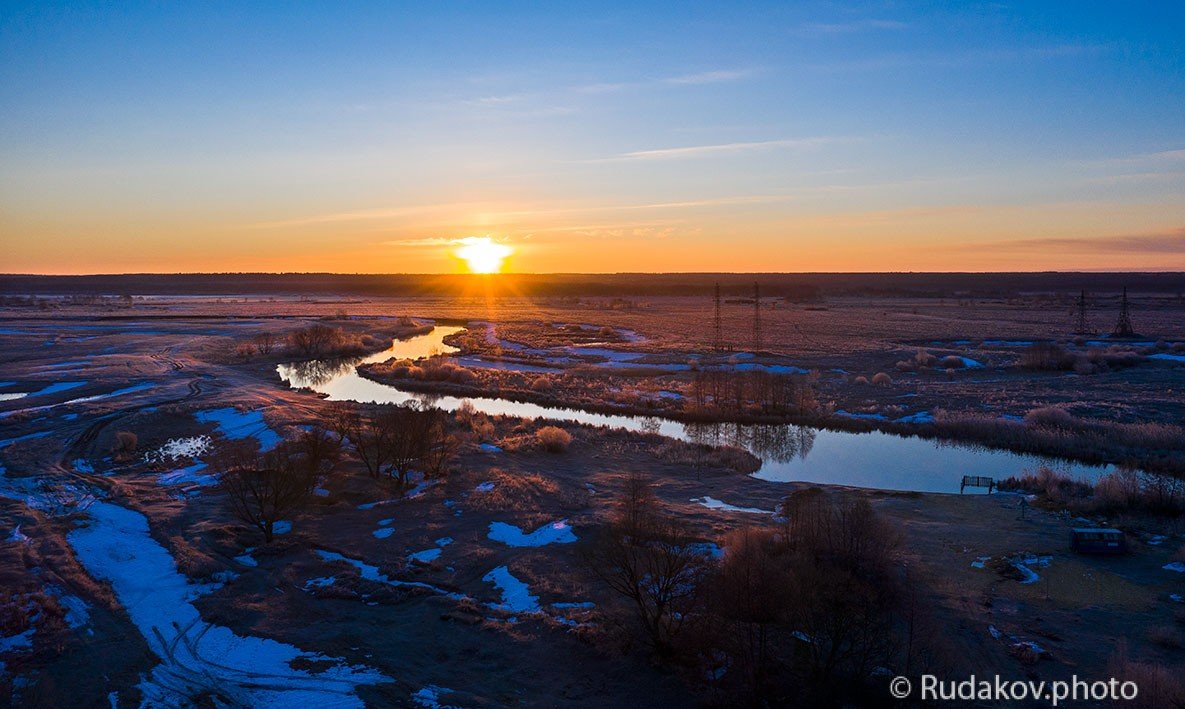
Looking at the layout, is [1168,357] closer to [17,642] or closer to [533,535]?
[533,535]

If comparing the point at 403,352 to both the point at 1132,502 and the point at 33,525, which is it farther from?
the point at 1132,502

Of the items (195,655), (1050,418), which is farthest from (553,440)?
(1050,418)

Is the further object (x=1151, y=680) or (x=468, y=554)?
(x=468, y=554)

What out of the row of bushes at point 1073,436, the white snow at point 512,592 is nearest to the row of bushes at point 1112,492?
the row of bushes at point 1073,436

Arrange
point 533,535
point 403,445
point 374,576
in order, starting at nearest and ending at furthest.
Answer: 1. point 374,576
2. point 533,535
3. point 403,445

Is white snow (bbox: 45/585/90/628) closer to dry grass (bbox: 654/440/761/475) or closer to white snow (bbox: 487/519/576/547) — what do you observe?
white snow (bbox: 487/519/576/547)

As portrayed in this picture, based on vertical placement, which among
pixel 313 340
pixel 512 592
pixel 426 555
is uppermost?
pixel 313 340
